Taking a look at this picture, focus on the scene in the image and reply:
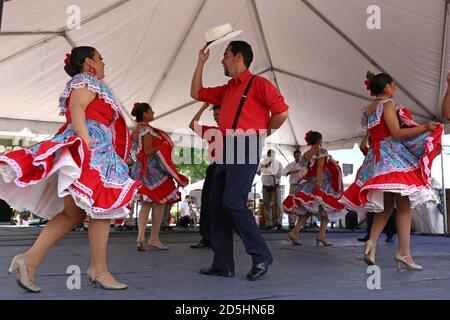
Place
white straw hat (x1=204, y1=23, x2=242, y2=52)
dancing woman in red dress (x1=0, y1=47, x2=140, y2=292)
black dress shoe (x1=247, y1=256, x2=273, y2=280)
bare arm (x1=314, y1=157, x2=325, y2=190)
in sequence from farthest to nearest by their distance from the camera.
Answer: bare arm (x1=314, y1=157, x2=325, y2=190) < white straw hat (x1=204, y1=23, x2=242, y2=52) < black dress shoe (x1=247, y1=256, x2=273, y2=280) < dancing woman in red dress (x1=0, y1=47, x2=140, y2=292)

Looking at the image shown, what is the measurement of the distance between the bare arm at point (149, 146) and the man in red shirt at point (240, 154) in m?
1.74

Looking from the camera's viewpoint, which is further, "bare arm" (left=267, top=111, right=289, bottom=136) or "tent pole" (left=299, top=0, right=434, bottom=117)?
"tent pole" (left=299, top=0, right=434, bottom=117)

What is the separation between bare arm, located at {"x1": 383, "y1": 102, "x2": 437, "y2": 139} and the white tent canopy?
3013 mm

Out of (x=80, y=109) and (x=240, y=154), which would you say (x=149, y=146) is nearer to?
(x=240, y=154)

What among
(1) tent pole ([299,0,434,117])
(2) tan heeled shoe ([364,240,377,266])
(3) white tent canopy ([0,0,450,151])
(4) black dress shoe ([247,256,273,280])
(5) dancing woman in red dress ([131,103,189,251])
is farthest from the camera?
(1) tent pole ([299,0,434,117])

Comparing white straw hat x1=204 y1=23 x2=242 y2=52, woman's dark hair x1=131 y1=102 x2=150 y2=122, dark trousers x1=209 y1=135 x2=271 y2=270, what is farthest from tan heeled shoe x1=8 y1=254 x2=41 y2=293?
woman's dark hair x1=131 y1=102 x2=150 y2=122

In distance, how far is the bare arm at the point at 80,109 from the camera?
218cm

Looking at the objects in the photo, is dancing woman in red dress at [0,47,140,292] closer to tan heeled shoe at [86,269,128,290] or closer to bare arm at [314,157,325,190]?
tan heeled shoe at [86,269,128,290]

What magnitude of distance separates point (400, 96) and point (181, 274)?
6.12 metres

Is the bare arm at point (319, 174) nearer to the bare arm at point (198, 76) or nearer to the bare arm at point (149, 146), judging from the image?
the bare arm at point (149, 146)

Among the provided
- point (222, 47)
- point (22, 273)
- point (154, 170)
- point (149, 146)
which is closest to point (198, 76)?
point (22, 273)

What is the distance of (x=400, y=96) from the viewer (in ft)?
25.2

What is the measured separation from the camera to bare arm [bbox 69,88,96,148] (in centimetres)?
218

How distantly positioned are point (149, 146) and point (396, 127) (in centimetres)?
247
